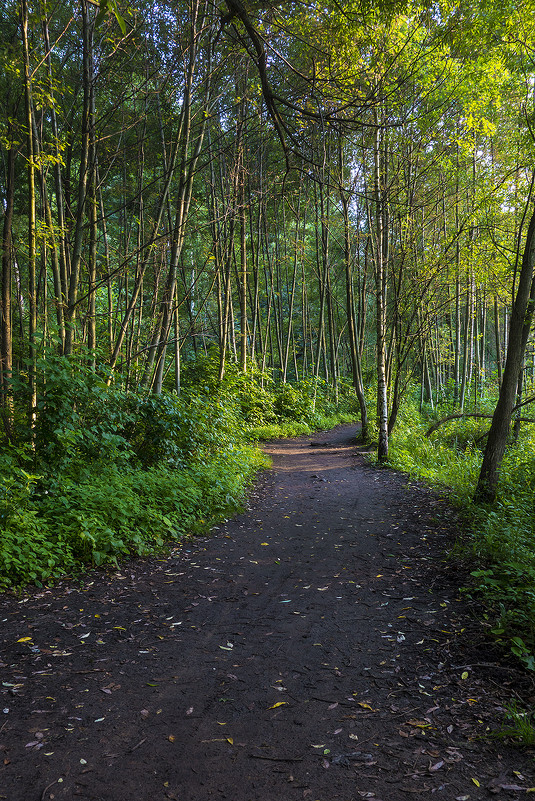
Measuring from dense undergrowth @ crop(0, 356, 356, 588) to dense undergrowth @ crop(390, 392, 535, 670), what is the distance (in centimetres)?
292

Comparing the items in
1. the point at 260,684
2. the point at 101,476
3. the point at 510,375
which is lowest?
the point at 260,684

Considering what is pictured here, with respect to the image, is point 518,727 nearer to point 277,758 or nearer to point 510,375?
point 277,758

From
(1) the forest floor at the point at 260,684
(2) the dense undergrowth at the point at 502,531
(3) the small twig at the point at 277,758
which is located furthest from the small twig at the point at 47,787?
(2) the dense undergrowth at the point at 502,531

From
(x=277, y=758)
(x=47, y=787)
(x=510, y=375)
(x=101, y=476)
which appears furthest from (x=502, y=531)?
(x=101, y=476)

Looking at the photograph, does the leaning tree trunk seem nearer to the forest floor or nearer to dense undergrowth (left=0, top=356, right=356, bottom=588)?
the forest floor

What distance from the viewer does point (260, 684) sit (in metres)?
2.54

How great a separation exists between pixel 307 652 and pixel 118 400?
14.2ft

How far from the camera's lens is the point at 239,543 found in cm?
503

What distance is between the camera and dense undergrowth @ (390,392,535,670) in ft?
9.36

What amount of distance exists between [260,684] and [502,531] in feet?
8.38

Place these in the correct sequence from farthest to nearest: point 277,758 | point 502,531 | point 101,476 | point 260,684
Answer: point 101,476
point 502,531
point 260,684
point 277,758

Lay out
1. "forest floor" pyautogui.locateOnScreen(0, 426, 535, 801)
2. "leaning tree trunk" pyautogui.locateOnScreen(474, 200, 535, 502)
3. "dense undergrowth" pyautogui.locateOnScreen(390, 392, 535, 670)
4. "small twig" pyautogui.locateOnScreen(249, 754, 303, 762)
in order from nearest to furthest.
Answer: "forest floor" pyautogui.locateOnScreen(0, 426, 535, 801), "small twig" pyautogui.locateOnScreen(249, 754, 303, 762), "dense undergrowth" pyautogui.locateOnScreen(390, 392, 535, 670), "leaning tree trunk" pyautogui.locateOnScreen(474, 200, 535, 502)

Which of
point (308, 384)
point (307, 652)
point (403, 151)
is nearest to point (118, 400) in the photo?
point (307, 652)

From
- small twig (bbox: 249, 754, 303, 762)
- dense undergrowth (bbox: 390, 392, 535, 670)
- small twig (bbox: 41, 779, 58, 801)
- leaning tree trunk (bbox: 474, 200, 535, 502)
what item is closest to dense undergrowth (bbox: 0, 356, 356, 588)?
small twig (bbox: 41, 779, 58, 801)
